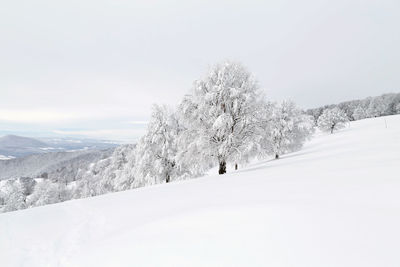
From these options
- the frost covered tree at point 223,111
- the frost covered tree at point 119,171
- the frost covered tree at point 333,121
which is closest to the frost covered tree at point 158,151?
the frost covered tree at point 119,171

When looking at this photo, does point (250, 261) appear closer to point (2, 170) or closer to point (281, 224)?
point (281, 224)

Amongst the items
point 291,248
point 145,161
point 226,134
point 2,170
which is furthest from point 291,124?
point 2,170

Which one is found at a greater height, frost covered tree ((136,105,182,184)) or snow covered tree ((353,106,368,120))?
snow covered tree ((353,106,368,120))

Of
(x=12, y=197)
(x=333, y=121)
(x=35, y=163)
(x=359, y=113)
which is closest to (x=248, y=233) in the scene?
(x=12, y=197)

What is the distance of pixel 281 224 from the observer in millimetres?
3447

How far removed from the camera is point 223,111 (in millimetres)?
14719

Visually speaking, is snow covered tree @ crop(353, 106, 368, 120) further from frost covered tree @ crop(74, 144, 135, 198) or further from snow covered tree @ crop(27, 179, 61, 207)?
snow covered tree @ crop(27, 179, 61, 207)

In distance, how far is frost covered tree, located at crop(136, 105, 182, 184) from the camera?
19.2m

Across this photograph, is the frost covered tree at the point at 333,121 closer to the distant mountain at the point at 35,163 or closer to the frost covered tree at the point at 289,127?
the frost covered tree at the point at 289,127

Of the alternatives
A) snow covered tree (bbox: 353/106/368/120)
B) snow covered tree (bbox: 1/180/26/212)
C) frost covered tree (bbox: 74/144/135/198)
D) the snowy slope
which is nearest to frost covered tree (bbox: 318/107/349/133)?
frost covered tree (bbox: 74/144/135/198)

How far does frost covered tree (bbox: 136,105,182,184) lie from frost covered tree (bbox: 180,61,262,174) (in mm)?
4901

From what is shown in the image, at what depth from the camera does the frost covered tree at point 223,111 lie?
14238 mm

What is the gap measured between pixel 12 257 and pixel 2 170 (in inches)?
8812

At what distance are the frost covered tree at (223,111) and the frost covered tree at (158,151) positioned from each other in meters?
4.90
